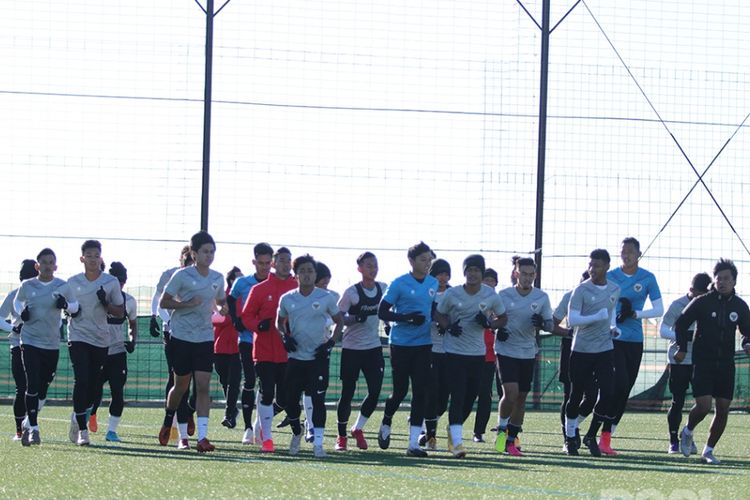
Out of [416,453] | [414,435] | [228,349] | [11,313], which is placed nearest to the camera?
[416,453]

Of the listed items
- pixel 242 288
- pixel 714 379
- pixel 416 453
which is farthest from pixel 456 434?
pixel 242 288

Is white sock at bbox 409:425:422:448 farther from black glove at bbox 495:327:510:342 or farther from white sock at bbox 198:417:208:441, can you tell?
white sock at bbox 198:417:208:441

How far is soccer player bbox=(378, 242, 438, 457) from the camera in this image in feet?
46.3

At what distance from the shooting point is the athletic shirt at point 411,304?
558 inches

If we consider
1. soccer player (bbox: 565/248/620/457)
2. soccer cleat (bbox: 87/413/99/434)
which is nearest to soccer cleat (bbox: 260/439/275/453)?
soccer player (bbox: 565/248/620/457)

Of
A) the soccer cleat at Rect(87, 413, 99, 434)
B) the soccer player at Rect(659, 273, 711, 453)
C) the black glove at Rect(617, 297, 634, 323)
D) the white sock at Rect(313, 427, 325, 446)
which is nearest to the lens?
the white sock at Rect(313, 427, 325, 446)

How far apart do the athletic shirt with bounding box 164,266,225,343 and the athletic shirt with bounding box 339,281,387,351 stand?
5.02ft

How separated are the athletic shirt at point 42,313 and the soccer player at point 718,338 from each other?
564 cm

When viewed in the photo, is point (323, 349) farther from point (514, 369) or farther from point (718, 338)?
point (718, 338)

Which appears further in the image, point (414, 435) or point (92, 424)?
point (92, 424)

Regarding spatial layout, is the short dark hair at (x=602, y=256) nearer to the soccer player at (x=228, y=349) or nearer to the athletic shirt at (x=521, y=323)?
the athletic shirt at (x=521, y=323)

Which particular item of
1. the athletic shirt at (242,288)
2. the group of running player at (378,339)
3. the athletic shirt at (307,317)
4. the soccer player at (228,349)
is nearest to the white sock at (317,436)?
the group of running player at (378,339)

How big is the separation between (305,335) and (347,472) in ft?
7.61

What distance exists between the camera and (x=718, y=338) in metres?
14.1
